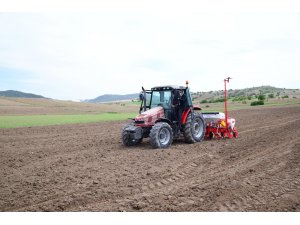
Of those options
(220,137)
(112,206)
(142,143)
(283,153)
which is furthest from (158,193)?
(220,137)

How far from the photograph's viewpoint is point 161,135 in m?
10.8

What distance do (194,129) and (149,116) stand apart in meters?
2.08

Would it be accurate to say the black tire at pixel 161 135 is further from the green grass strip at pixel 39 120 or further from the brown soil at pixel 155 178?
the green grass strip at pixel 39 120

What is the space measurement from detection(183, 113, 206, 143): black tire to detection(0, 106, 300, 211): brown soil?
1.26ft

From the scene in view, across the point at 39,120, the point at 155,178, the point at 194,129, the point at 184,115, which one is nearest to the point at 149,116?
the point at 184,115

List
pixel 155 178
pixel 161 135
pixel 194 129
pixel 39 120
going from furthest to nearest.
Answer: pixel 39 120
pixel 194 129
pixel 161 135
pixel 155 178

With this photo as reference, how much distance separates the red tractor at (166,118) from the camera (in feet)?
35.8

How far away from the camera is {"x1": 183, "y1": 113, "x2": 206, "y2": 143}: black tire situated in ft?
38.1

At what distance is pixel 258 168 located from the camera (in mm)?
7754

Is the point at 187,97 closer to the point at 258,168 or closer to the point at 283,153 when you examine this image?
the point at 283,153

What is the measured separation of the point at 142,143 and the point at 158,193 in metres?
6.12

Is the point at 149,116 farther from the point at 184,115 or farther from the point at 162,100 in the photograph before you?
the point at 184,115

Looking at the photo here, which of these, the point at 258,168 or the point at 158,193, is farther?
the point at 258,168

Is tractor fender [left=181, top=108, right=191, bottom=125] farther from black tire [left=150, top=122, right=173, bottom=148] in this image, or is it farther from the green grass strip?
the green grass strip
